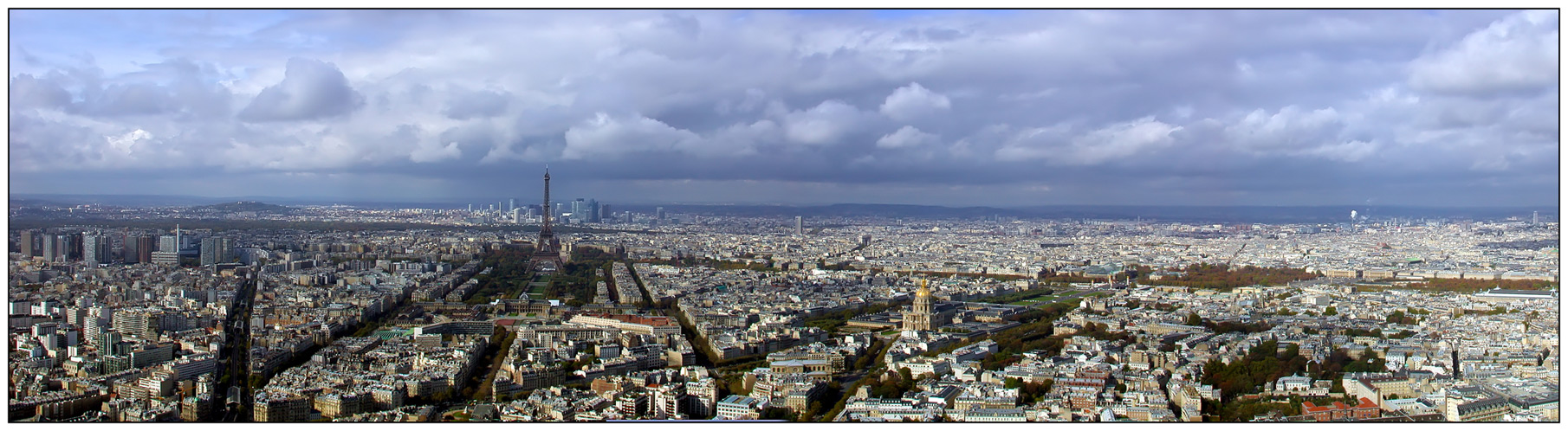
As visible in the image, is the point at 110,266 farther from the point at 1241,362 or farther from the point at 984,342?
the point at 1241,362

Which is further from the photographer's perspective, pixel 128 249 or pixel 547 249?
pixel 547 249

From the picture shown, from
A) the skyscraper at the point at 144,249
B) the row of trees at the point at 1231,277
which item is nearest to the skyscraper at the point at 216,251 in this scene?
the skyscraper at the point at 144,249

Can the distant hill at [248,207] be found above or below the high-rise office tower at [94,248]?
above

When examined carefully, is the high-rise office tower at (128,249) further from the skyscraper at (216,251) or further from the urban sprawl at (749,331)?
the skyscraper at (216,251)

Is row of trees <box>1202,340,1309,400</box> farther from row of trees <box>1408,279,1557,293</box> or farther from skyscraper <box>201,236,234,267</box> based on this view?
skyscraper <box>201,236,234,267</box>

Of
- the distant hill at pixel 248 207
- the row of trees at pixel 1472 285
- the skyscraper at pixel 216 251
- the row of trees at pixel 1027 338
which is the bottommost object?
the row of trees at pixel 1027 338

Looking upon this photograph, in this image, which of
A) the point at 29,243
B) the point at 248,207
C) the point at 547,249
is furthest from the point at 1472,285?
the point at 248,207

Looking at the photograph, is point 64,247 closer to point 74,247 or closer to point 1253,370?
point 74,247
